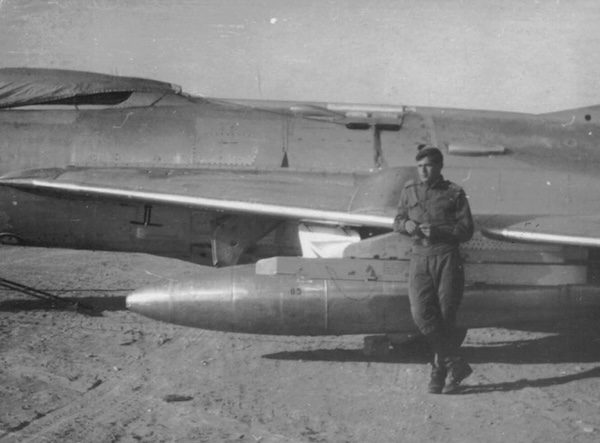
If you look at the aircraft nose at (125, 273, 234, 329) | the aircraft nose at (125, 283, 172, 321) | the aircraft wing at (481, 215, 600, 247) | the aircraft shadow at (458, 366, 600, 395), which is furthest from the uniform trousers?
the aircraft nose at (125, 283, 172, 321)

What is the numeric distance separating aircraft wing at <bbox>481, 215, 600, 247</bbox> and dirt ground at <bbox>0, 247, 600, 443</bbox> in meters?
1.27

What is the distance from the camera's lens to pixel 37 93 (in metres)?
8.80

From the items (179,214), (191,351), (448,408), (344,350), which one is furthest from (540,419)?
(179,214)

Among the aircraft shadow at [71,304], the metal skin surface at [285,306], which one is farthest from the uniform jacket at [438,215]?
the aircraft shadow at [71,304]

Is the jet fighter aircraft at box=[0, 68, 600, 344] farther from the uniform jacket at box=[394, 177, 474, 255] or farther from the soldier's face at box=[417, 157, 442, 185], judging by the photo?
the soldier's face at box=[417, 157, 442, 185]

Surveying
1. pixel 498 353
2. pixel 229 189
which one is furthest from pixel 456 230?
pixel 229 189

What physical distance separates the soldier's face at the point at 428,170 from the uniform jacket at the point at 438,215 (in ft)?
0.17

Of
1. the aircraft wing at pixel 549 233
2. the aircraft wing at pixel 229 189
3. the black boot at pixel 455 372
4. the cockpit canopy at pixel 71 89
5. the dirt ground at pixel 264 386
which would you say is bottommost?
the dirt ground at pixel 264 386

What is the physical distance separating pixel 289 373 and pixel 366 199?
81.3 inches

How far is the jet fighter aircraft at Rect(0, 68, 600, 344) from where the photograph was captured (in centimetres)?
668

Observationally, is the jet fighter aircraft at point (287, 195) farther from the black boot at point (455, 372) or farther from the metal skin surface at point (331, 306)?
the black boot at point (455, 372)

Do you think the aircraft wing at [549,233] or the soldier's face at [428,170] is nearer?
the soldier's face at [428,170]

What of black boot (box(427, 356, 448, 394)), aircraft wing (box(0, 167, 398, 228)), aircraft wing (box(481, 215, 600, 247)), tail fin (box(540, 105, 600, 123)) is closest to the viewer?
black boot (box(427, 356, 448, 394))

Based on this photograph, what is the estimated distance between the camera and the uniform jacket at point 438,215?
5852 mm
